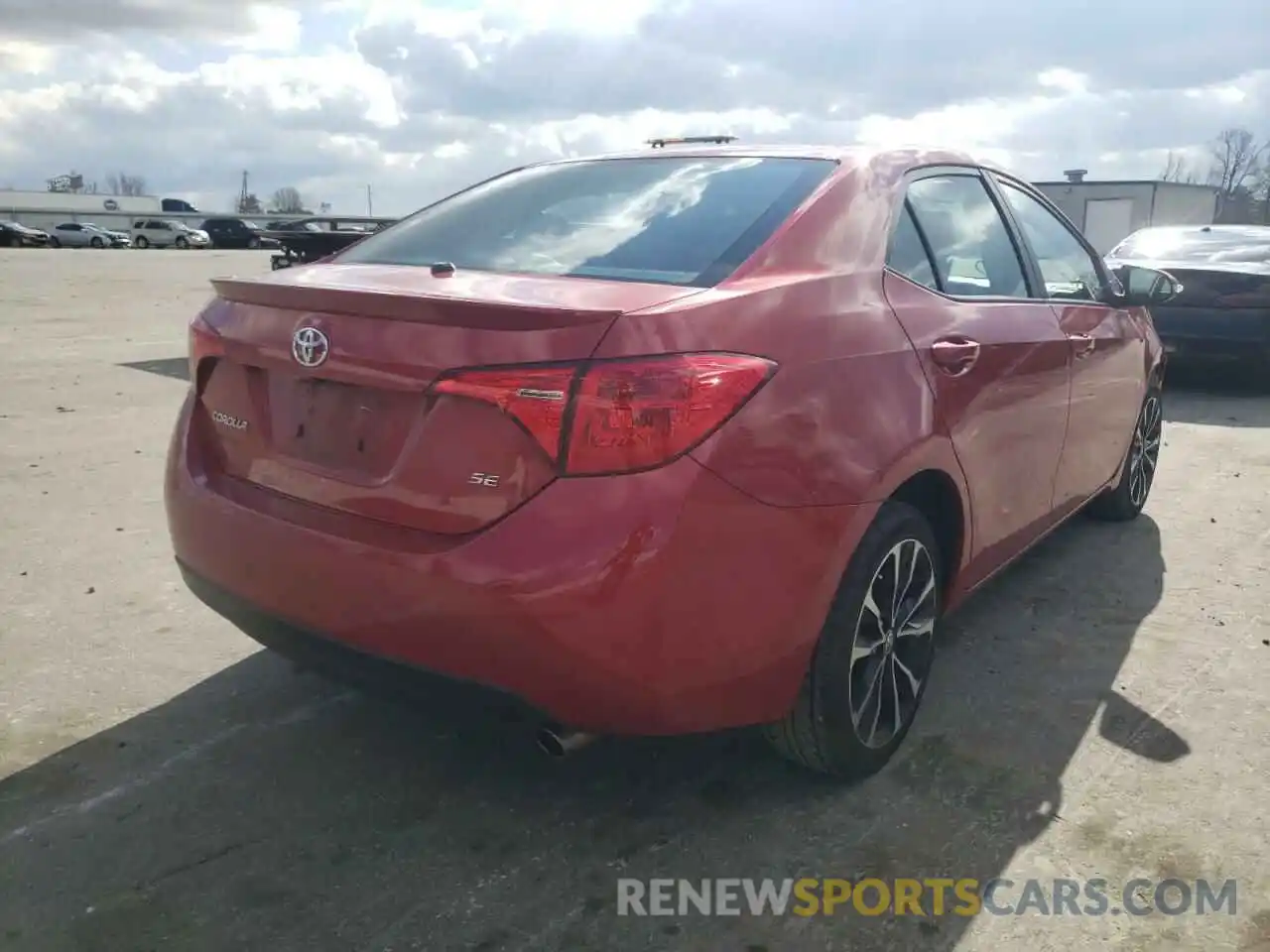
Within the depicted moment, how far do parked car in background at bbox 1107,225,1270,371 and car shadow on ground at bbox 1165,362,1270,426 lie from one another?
0.83ft

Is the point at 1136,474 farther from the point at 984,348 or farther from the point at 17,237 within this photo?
the point at 17,237

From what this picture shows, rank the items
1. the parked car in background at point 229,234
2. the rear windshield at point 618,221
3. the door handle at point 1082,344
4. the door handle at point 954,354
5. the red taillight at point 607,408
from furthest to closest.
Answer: the parked car in background at point 229,234 → the door handle at point 1082,344 → the door handle at point 954,354 → the rear windshield at point 618,221 → the red taillight at point 607,408

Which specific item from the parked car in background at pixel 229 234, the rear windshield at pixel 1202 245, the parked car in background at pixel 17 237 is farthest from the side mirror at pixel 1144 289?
the parked car in background at pixel 229 234

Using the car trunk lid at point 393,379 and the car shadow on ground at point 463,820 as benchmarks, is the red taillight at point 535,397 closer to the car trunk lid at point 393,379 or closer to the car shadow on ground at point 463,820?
the car trunk lid at point 393,379

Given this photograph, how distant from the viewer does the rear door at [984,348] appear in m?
2.94

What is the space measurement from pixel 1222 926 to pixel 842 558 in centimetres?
111

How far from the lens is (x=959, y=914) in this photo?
237cm

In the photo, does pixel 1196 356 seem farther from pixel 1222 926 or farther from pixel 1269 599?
pixel 1222 926

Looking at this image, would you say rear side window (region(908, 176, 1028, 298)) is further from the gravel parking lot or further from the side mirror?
the gravel parking lot

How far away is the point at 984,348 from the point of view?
3139 mm

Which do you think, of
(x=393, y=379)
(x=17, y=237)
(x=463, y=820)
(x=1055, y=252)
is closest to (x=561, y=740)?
(x=463, y=820)

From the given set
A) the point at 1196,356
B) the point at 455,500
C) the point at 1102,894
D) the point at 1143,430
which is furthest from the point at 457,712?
the point at 1196,356

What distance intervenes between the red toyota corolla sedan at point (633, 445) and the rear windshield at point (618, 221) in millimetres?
13

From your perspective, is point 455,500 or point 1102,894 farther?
point 1102,894
